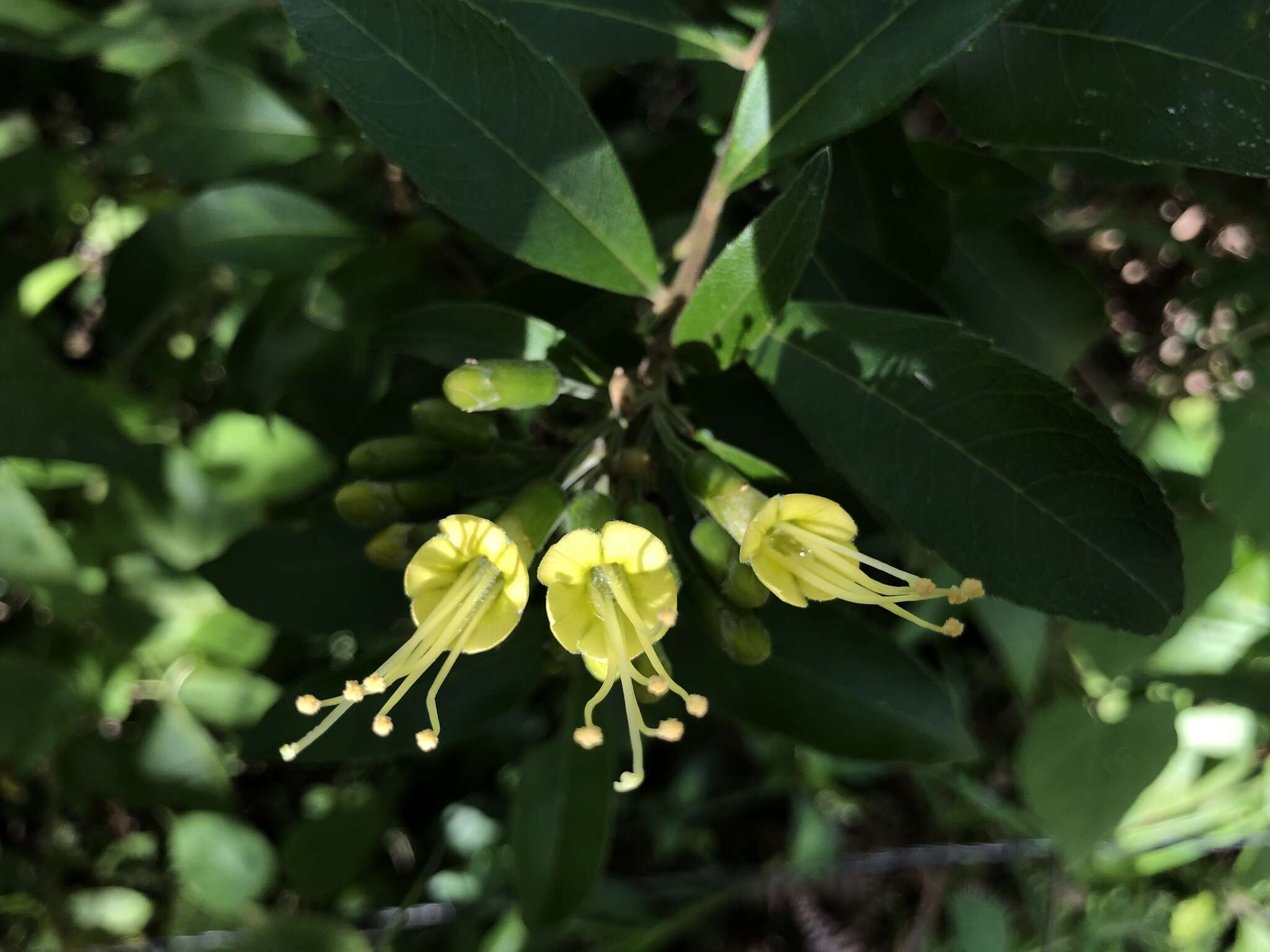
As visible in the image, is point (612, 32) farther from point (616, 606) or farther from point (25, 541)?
point (25, 541)

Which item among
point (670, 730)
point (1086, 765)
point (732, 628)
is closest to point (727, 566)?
point (732, 628)

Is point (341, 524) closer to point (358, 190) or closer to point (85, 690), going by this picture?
point (358, 190)

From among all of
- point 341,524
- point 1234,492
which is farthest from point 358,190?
point 1234,492

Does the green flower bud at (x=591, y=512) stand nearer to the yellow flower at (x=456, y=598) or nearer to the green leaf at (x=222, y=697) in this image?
the yellow flower at (x=456, y=598)

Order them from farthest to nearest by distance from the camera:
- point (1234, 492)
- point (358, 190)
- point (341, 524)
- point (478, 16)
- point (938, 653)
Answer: point (938, 653) → point (358, 190) → point (1234, 492) → point (341, 524) → point (478, 16)

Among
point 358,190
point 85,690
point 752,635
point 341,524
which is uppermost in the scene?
point 752,635

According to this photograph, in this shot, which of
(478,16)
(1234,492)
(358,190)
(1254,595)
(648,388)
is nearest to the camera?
(478,16)
